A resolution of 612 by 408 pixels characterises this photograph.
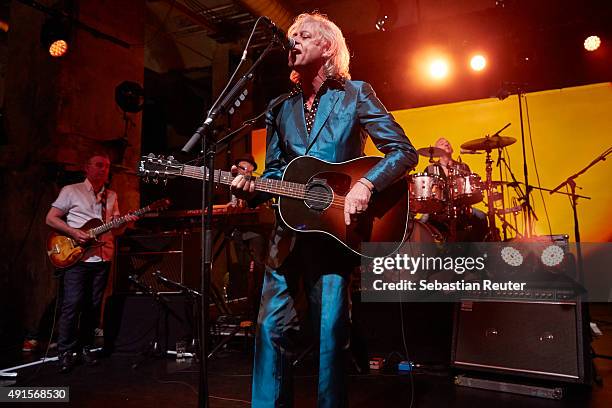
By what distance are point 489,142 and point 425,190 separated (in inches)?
81.9

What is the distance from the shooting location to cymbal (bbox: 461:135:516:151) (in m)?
7.29

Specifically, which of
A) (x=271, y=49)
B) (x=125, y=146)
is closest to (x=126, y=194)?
(x=125, y=146)

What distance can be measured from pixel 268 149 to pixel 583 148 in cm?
778

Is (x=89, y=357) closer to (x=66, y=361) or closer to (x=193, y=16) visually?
(x=66, y=361)

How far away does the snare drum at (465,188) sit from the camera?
6.64 metres

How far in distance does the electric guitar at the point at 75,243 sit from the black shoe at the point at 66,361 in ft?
3.19

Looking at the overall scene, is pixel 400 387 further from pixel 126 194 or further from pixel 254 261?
pixel 126 194

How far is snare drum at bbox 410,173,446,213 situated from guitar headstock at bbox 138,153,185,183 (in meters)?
4.09

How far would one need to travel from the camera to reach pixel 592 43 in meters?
8.34

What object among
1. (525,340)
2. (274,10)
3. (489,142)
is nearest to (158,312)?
(525,340)

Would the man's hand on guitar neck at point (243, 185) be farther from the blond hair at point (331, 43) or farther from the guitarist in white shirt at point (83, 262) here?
the guitarist in white shirt at point (83, 262)

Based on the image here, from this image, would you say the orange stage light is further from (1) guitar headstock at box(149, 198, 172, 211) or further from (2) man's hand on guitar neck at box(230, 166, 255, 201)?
(2) man's hand on guitar neck at box(230, 166, 255, 201)

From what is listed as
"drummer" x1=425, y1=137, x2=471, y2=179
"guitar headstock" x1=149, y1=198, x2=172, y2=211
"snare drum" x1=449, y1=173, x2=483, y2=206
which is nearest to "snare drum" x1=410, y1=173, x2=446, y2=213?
"drummer" x1=425, y1=137, x2=471, y2=179

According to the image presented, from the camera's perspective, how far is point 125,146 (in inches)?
319
